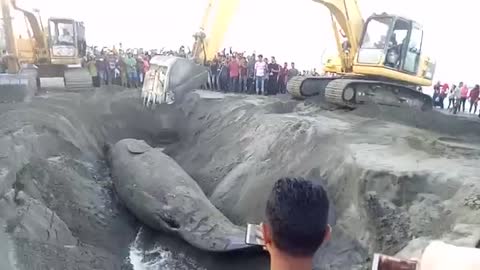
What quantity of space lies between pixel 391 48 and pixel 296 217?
11.4 m

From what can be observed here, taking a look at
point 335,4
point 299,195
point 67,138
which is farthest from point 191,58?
point 299,195

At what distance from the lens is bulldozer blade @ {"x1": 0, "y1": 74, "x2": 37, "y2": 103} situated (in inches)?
451

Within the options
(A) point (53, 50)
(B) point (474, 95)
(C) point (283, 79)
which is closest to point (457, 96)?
(B) point (474, 95)

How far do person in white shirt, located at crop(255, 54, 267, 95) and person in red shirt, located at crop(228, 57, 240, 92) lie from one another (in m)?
0.60

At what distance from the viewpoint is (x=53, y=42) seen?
1673 cm

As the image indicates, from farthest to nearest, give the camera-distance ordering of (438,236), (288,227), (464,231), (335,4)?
(335,4) → (438,236) → (464,231) → (288,227)

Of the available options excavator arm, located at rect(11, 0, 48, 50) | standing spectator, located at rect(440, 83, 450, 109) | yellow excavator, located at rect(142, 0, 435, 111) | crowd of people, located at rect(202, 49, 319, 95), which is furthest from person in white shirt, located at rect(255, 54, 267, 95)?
excavator arm, located at rect(11, 0, 48, 50)

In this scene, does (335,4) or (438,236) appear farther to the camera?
(335,4)

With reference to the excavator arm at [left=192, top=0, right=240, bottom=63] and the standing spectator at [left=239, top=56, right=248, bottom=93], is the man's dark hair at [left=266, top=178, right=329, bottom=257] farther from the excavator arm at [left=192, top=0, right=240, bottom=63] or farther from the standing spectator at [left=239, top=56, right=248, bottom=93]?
the standing spectator at [left=239, top=56, right=248, bottom=93]

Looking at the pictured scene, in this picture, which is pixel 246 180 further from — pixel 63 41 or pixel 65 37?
pixel 65 37

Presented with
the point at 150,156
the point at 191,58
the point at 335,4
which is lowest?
the point at 150,156

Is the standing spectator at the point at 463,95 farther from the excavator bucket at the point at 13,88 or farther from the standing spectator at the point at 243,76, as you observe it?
the excavator bucket at the point at 13,88

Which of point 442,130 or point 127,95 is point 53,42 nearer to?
point 127,95

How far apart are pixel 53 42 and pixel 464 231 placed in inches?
577
